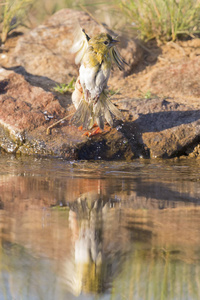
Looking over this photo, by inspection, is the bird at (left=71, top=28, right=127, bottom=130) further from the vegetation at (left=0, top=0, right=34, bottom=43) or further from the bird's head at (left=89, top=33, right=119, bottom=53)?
the vegetation at (left=0, top=0, right=34, bottom=43)

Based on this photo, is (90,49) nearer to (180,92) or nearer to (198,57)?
(180,92)

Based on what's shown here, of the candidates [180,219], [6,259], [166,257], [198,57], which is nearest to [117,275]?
[166,257]

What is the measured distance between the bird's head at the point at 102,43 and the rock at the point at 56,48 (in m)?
2.06

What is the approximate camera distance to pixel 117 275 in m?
2.05

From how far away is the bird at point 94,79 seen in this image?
4707 millimetres

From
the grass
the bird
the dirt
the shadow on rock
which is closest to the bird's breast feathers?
the bird

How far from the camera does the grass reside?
7273 millimetres

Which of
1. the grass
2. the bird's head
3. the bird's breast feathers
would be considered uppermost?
the grass

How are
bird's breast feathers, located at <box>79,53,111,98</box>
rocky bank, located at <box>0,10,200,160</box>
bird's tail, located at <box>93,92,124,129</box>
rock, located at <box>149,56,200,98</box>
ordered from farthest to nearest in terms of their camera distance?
rock, located at <box>149,56,200,98</box>, rocky bank, located at <box>0,10,200,160</box>, bird's tail, located at <box>93,92,124,129</box>, bird's breast feathers, located at <box>79,53,111,98</box>

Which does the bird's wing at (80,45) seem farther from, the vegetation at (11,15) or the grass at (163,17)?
the vegetation at (11,15)

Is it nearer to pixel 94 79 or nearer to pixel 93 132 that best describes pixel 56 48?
pixel 93 132

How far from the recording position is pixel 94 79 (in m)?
4.73

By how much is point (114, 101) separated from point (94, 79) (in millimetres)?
1308

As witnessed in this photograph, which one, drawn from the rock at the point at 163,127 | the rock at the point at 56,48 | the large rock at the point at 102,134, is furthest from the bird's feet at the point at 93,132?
the rock at the point at 56,48
